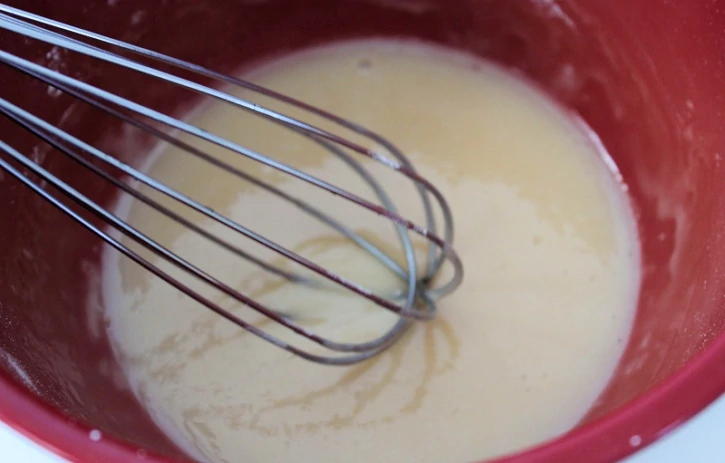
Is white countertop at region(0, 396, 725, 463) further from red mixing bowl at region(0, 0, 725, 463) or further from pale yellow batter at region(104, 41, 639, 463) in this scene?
pale yellow batter at region(104, 41, 639, 463)

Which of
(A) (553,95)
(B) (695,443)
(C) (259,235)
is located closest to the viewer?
(B) (695,443)

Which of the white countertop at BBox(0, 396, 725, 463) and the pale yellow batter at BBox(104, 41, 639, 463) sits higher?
the pale yellow batter at BBox(104, 41, 639, 463)

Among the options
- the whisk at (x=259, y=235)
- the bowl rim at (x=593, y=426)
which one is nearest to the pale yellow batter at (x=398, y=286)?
the whisk at (x=259, y=235)

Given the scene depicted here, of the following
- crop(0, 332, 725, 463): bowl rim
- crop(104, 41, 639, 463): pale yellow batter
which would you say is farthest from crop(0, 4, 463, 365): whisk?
crop(0, 332, 725, 463): bowl rim

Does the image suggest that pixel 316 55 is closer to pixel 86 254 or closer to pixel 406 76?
pixel 406 76

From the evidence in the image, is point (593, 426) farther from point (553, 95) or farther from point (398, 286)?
point (553, 95)

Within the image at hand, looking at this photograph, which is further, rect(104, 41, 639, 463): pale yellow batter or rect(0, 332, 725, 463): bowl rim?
rect(104, 41, 639, 463): pale yellow batter

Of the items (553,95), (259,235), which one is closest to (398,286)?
(259,235)

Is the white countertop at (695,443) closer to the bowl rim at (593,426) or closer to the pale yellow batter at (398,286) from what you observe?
the bowl rim at (593,426)
